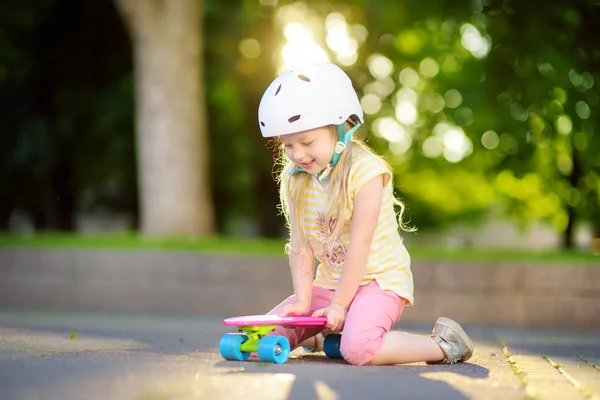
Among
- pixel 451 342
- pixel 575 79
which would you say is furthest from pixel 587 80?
pixel 451 342

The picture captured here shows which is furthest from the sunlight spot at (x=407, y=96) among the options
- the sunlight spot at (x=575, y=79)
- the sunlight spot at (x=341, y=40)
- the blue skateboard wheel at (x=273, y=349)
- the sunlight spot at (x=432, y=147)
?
the blue skateboard wheel at (x=273, y=349)

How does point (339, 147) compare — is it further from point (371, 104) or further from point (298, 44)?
point (371, 104)

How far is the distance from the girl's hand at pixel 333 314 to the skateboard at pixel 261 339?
0.04m

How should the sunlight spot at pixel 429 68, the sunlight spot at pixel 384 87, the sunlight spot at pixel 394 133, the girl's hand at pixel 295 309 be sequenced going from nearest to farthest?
the girl's hand at pixel 295 309 → the sunlight spot at pixel 384 87 → the sunlight spot at pixel 394 133 → the sunlight spot at pixel 429 68

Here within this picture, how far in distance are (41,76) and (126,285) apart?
10.1 meters

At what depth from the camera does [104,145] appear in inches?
734

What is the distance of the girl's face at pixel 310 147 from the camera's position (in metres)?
4.82

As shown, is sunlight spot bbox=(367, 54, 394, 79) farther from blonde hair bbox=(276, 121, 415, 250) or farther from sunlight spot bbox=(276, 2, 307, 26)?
blonde hair bbox=(276, 121, 415, 250)

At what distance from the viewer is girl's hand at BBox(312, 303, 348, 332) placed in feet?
15.8

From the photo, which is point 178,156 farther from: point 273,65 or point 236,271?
point 273,65

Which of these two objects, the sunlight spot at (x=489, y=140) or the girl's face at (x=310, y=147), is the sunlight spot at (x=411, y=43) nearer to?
the sunlight spot at (x=489, y=140)

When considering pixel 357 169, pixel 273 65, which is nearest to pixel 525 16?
pixel 357 169

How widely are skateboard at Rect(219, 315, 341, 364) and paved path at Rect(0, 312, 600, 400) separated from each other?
0.09m

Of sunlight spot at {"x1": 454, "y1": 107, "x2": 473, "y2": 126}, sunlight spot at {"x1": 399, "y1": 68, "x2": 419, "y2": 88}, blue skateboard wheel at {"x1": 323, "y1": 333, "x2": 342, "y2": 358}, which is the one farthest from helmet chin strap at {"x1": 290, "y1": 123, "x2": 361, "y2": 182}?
sunlight spot at {"x1": 399, "y1": 68, "x2": 419, "y2": 88}
